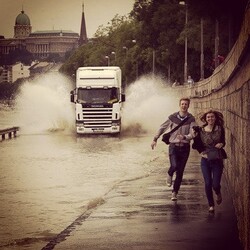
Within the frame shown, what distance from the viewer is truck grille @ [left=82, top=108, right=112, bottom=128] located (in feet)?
150

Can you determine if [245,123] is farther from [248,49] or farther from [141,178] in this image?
[141,178]

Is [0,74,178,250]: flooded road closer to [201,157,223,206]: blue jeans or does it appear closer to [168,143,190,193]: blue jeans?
[168,143,190,193]: blue jeans

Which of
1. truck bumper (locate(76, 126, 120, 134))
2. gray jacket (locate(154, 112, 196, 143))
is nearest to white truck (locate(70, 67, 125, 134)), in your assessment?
truck bumper (locate(76, 126, 120, 134))

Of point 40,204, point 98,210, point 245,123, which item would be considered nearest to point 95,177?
point 40,204

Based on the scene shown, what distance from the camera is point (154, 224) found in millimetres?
13688

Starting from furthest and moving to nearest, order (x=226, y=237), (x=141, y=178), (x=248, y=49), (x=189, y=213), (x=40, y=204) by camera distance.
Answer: (x=141, y=178) < (x=40, y=204) < (x=189, y=213) < (x=226, y=237) < (x=248, y=49)

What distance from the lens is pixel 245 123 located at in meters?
10.1

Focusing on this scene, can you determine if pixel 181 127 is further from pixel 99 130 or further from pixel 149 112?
pixel 149 112

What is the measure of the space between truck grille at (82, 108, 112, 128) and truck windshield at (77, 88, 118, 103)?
0.42 meters

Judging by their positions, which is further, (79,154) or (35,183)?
(79,154)

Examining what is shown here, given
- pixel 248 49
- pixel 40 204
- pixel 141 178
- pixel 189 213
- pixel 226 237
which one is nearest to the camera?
pixel 248 49

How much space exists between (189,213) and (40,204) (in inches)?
176

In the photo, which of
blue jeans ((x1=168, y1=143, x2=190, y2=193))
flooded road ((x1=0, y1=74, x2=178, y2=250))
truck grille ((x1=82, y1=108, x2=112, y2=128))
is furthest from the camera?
truck grille ((x1=82, y1=108, x2=112, y2=128))

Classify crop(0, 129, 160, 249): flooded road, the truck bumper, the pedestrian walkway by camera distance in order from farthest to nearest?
the truck bumper, crop(0, 129, 160, 249): flooded road, the pedestrian walkway
